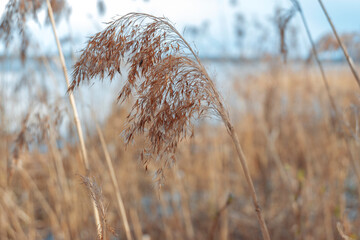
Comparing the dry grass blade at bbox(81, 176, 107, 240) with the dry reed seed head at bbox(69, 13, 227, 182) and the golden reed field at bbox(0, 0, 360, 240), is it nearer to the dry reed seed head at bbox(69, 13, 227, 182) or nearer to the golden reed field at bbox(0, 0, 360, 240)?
the golden reed field at bbox(0, 0, 360, 240)

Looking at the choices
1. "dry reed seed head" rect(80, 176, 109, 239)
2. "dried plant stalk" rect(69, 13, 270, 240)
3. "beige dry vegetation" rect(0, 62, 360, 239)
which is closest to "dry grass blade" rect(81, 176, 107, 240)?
"dry reed seed head" rect(80, 176, 109, 239)

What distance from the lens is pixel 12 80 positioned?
2.47 meters

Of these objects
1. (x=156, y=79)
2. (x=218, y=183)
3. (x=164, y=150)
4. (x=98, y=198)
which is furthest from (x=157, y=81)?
(x=218, y=183)

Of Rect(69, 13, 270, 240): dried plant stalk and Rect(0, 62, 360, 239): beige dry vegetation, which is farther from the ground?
Rect(69, 13, 270, 240): dried plant stalk

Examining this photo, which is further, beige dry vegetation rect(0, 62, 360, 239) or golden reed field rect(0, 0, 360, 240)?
beige dry vegetation rect(0, 62, 360, 239)

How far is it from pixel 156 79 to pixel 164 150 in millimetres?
150

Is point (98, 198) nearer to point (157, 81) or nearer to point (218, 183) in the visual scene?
point (157, 81)

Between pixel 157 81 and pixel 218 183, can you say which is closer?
pixel 157 81

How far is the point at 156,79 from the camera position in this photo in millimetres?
783

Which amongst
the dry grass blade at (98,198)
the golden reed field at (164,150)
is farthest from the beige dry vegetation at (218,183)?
the dry grass blade at (98,198)

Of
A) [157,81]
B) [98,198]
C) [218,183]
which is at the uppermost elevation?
[157,81]

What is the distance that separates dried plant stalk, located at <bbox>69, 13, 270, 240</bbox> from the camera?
77 centimetres

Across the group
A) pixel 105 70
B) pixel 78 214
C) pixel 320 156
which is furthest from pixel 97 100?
pixel 105 70

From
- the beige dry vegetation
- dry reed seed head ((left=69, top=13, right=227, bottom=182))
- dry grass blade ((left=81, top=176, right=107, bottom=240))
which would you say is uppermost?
dry reed seed head ((left=69, top=13, right=227, bottom=182))
